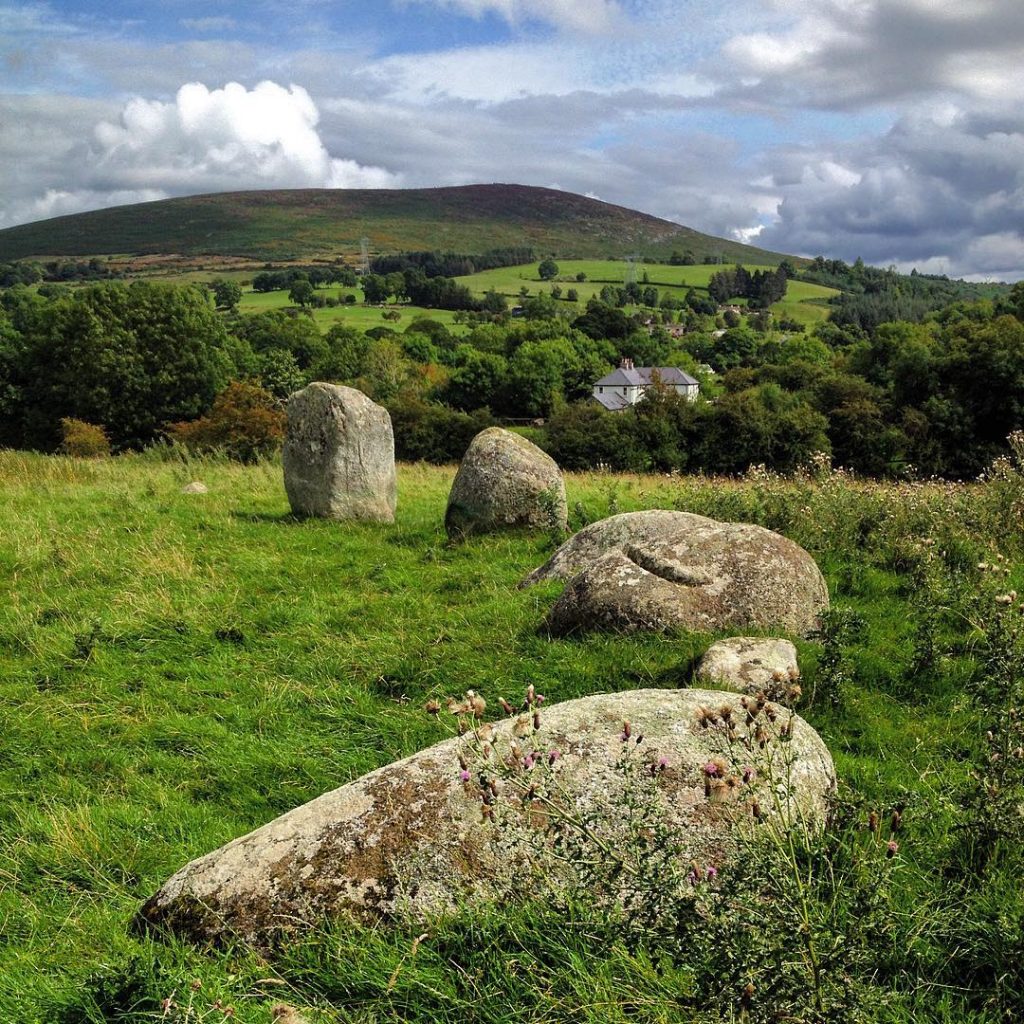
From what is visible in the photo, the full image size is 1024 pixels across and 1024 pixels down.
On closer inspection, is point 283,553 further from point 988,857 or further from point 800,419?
point 800,419

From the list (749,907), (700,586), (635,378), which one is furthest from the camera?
(635,378)

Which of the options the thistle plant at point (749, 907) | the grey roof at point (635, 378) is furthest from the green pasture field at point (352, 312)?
the thistle plant at point (749, 907)

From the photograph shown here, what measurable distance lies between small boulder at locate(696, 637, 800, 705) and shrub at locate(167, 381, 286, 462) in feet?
97.1

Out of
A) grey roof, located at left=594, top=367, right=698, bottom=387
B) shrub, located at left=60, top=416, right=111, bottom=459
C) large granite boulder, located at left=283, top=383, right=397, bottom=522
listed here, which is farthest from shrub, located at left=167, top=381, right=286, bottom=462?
grey roof, located at left=594, top=367, right=698, bottom=387

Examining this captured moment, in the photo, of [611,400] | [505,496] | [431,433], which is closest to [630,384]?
[611,400]

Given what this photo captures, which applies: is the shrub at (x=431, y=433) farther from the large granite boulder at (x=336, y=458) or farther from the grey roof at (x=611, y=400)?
the grey roof at (x=611, y=400)

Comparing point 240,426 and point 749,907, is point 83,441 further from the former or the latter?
point 749,907

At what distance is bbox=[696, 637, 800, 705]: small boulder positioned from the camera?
6402mm

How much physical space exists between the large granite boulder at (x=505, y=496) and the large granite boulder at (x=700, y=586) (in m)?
5.04

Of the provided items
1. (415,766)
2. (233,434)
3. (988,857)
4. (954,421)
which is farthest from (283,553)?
(954,421)

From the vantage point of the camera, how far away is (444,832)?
4285mm

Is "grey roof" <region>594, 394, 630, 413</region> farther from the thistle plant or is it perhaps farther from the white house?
the thistle plant

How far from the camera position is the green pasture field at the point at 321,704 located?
142 inches

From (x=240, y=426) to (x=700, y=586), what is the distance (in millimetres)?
32395
